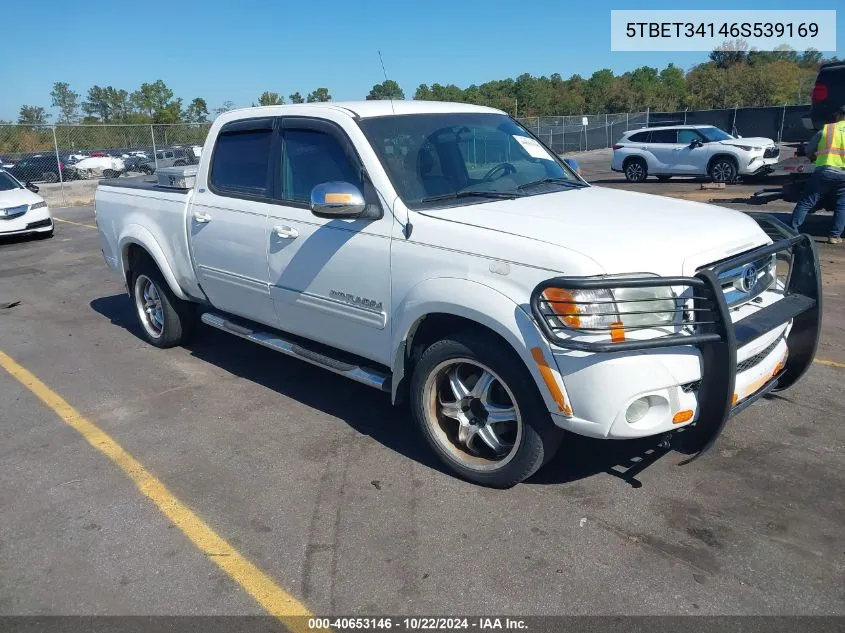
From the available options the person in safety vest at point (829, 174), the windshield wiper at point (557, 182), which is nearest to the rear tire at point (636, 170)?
the person in safety vest at point (829, 174)

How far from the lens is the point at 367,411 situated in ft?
16.8

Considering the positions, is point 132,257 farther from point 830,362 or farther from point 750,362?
point 830,362

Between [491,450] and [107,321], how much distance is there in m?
5.51

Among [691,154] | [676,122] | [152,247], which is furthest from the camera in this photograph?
[676,122]

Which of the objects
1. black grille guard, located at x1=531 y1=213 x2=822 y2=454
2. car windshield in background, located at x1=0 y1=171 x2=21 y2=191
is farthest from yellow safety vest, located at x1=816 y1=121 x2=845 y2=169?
car windshield in background, located at x1=0 y1=171 x2=21 y2=191

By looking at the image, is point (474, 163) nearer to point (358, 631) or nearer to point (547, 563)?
point (547, 563)

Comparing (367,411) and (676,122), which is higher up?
(676,122)

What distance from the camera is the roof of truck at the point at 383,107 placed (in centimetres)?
462

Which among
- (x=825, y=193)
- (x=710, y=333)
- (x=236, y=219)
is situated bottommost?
(x=710, y=333)

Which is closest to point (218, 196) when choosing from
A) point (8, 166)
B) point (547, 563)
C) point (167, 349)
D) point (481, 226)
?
point (167, 349)

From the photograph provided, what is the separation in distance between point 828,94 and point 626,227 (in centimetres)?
967

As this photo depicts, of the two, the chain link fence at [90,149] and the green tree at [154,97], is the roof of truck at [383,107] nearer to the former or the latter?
the chain link fence at [90,149]

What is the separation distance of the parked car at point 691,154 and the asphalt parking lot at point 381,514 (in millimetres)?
15310

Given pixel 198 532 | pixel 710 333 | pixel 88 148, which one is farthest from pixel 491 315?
pixel 88 148
